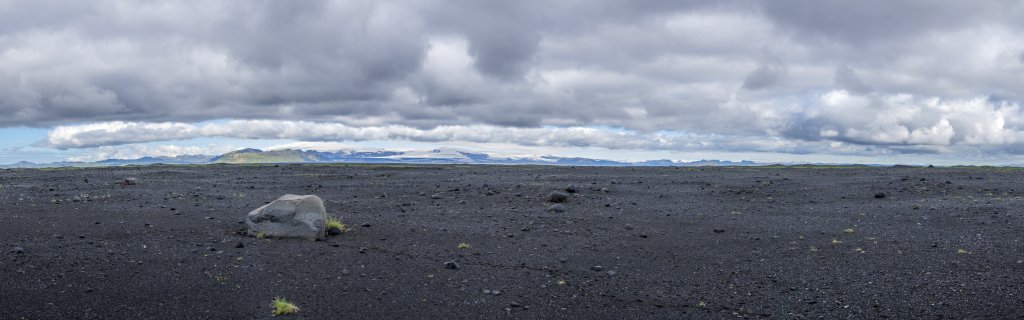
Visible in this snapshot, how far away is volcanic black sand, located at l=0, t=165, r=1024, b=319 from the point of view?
12070mm

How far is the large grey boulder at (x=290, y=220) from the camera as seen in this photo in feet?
56.3

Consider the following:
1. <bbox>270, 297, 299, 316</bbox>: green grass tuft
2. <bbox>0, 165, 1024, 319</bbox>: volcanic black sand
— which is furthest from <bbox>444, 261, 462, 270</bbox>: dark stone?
<bbox>270, 297, 299, 316</bbox>: green grass tuft

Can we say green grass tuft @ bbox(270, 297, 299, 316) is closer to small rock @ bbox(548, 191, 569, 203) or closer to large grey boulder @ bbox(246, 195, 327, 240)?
large grey boulder @ bbox(246, 195, 327, 240)

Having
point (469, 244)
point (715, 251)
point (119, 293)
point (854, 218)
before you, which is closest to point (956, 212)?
point (854, 218)

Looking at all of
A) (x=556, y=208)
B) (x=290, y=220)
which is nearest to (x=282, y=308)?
(x=290, y=220)

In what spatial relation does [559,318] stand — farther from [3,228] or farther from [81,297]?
[3,228]

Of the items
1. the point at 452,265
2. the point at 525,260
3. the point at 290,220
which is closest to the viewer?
the point at 452,265

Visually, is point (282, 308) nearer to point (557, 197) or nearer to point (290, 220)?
point (290, 220)

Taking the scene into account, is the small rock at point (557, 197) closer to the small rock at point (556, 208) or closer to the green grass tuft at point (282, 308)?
the small rock at point (556, 208)

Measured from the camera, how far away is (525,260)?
16016 mm

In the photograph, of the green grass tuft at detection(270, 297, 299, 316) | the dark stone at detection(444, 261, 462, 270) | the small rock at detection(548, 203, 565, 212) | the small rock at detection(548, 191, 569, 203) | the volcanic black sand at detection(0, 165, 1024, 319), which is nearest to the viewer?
the green grass tuft at detection(270, 297, 299, 316)

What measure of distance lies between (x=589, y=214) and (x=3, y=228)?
17.4 meters

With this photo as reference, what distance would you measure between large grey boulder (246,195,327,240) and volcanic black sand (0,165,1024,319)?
456 mm

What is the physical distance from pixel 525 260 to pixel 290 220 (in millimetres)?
6399
